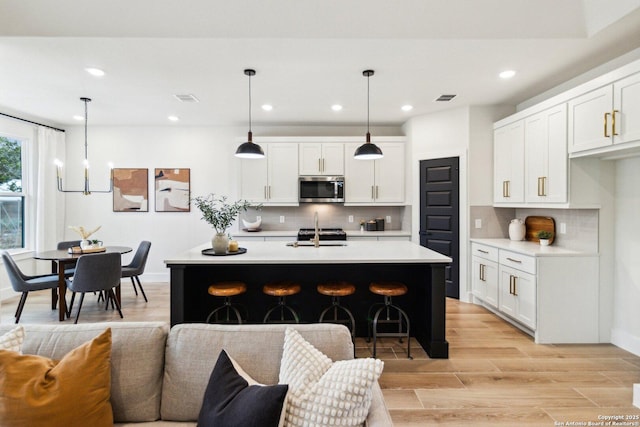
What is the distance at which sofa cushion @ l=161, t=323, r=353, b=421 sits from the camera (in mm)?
1377

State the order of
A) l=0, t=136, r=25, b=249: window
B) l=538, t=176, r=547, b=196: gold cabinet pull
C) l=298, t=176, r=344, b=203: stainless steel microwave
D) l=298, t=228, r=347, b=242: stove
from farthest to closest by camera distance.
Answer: l=298, t=176, r=344, b=203: stainless steel microwave
l=298, t=228, r=347, b=242: stove
l=0, t=136, r=25, b=249: window
l=538, t=176, r=547, b=196: gold cabinet pull

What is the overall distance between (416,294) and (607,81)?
8.00ft

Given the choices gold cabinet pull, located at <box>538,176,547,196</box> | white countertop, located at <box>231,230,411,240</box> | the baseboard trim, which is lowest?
the baseboard trim

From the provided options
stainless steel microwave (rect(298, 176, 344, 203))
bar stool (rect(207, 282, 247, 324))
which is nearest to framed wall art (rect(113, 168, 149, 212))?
stainless steel microwave (rect(298, 176, 344, 203))

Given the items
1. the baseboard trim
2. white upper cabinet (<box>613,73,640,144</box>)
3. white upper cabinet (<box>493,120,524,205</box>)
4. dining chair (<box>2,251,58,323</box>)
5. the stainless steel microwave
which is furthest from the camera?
the stainless steel microwave

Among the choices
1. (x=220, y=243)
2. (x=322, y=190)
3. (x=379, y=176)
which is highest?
(x=379, y=176)

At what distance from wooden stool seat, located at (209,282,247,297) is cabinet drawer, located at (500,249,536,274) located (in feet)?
9.10

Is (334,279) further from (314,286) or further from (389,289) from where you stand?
(389,289)

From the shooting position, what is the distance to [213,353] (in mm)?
1411

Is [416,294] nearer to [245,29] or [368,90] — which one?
[368,90]

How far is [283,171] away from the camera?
524 cm

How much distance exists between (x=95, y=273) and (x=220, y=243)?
180cm

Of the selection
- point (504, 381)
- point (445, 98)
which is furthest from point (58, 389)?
point (445, 98)

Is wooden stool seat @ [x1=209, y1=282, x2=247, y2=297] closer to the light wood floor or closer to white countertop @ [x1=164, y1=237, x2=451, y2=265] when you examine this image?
white countertop @ [x1=164, y1=237, x2=451, y2=265]
